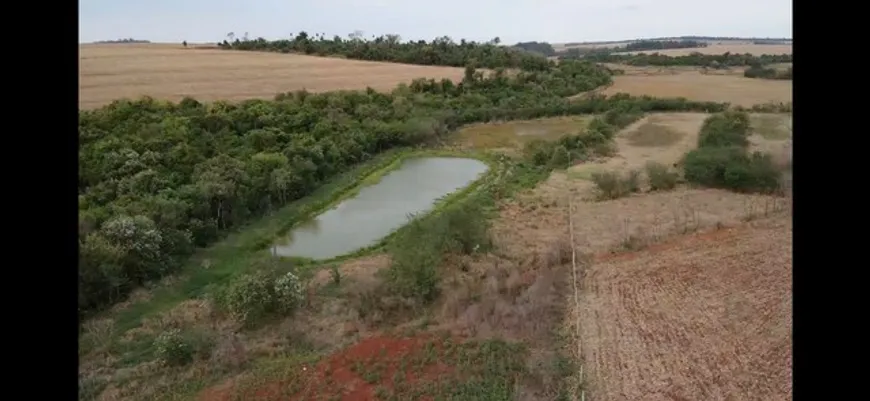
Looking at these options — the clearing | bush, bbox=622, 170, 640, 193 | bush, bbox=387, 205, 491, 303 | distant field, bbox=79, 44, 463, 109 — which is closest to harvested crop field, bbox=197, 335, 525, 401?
bush, bbox=387, 205, 491, 303

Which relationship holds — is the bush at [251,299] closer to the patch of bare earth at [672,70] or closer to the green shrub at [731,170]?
the green shrub at [731,170]

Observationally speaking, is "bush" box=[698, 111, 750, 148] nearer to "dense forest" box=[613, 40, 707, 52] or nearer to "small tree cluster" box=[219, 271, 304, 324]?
"small tree cluster" box=[219, 271, 304, 324]

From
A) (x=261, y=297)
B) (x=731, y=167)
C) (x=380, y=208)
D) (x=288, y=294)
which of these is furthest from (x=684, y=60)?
(x=261, y=297)

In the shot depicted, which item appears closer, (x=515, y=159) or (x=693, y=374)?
(x=693, y=374)

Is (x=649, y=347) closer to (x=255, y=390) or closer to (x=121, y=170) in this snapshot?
(x=255, y=390)

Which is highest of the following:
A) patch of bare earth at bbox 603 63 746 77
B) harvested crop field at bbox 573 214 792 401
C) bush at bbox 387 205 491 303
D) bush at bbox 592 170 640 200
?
patch of bare earth at bbox 603 63 746 77

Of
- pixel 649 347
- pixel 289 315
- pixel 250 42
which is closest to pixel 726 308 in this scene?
pixel 649 347
